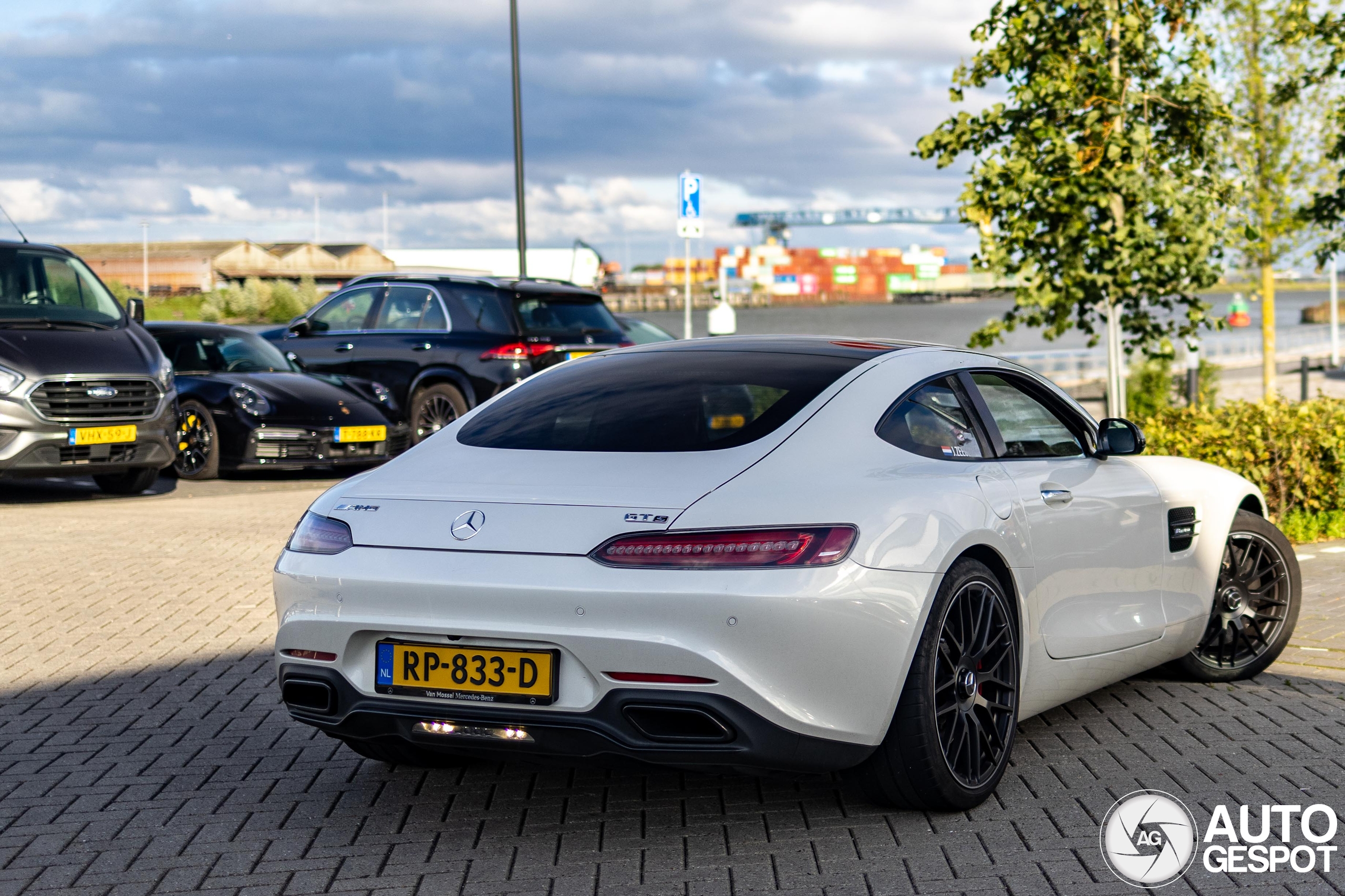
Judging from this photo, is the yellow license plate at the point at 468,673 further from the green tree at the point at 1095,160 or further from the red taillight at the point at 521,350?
the red taillight at the point at 521,350

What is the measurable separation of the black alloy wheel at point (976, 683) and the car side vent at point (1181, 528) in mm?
1304

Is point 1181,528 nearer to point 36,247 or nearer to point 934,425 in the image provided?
point 934,425

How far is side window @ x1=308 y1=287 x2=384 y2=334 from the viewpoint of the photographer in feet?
54.3

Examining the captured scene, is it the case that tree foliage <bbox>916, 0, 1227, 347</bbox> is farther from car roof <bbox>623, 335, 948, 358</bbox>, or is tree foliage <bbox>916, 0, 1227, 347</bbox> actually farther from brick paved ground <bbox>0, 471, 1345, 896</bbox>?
car roof <bbox>623, 335, 948, 358</bbox>

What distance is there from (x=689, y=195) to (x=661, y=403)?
43.2 feet

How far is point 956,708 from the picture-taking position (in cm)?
437

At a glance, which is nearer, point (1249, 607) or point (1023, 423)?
point (1023, 423)

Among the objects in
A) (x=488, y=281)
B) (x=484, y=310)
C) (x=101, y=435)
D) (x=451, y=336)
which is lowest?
(x=101, y=435)

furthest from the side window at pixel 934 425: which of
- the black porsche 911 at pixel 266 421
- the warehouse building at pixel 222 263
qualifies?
the warehouse building at pixel 222 263

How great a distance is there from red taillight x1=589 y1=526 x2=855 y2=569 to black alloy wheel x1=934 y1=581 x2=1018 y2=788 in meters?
0.55

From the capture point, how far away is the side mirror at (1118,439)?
17.7ft

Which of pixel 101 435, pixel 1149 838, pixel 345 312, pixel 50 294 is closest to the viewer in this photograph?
pixel 1149 838

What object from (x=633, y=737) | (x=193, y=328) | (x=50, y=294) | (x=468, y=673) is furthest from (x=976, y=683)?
(x=193, y=328)

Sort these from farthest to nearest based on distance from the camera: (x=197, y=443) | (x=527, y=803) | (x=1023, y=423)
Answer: (x=197, y=443) < (x=1023, y=423) < (x=527, y=803)
